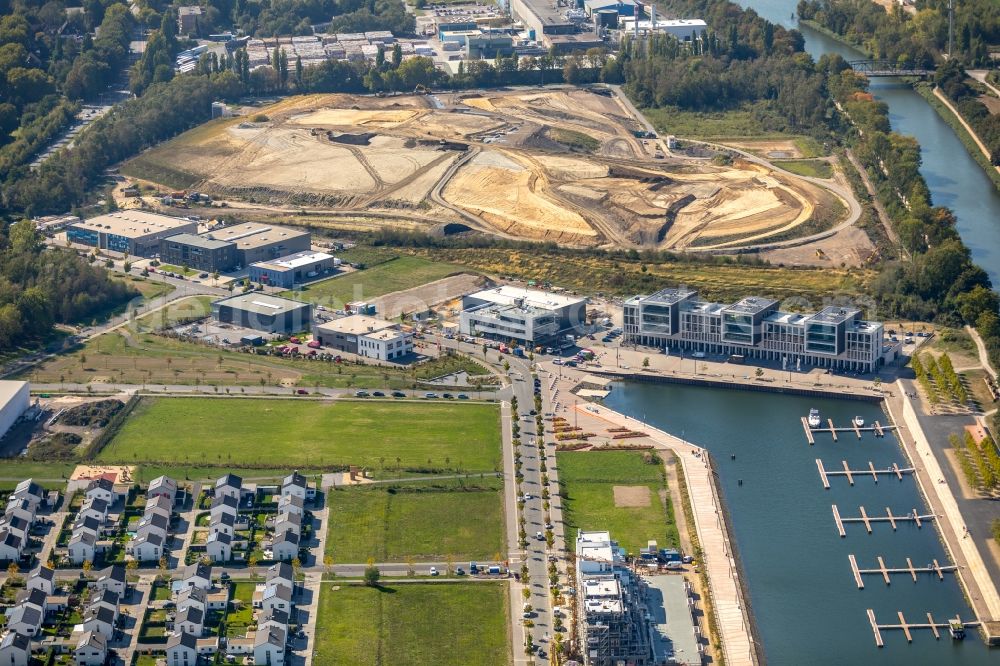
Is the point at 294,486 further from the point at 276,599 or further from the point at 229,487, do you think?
the point at 276,599

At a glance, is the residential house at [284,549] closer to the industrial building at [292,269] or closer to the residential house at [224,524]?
the residential house at [224,524]

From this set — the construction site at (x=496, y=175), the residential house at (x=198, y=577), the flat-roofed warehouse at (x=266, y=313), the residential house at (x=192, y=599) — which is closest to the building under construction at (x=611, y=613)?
the residential house at (x=192, y=599)

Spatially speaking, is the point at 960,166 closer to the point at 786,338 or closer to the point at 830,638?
the point at 786,338

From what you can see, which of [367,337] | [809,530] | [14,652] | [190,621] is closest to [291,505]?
[190,621]

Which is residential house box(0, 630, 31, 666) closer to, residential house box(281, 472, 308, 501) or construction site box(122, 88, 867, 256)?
residential house box(281, 472, 308, 501)

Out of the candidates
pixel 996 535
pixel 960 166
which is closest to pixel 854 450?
pixel 996 535

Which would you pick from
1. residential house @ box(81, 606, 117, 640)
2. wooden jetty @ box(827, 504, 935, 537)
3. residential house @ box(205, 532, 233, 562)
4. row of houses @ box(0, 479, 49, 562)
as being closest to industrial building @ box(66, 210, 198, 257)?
row of houses @ box(0, 479, 49, 562)
